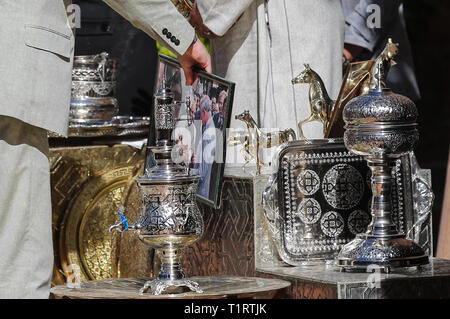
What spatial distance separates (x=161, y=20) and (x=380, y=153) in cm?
77

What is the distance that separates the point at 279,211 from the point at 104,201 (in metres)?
1.31

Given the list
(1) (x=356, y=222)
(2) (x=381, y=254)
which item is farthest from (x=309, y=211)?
(2) (x=381, y=254)

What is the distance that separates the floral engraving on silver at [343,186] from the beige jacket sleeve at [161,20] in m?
0.58

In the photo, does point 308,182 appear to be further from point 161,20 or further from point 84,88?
point 84,88

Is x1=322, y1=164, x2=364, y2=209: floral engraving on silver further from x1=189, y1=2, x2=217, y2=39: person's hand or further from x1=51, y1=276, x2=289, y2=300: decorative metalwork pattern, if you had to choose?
x1=189, y1=2, x2=217, y2=39: person's hand

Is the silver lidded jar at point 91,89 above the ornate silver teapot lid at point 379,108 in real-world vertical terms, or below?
above

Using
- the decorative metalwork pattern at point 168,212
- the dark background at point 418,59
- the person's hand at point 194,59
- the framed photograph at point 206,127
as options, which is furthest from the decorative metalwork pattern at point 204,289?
the dark background at point 418,59

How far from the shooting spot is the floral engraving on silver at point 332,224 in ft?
9.56

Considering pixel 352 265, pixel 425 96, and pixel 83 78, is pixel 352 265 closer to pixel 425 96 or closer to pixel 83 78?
pixel 83 78

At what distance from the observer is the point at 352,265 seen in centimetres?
272

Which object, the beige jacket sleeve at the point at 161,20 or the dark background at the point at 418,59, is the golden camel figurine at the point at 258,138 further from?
the dark background at the point at 418,59

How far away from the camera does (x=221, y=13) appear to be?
3395mm

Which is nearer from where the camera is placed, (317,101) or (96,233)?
(317,101)
